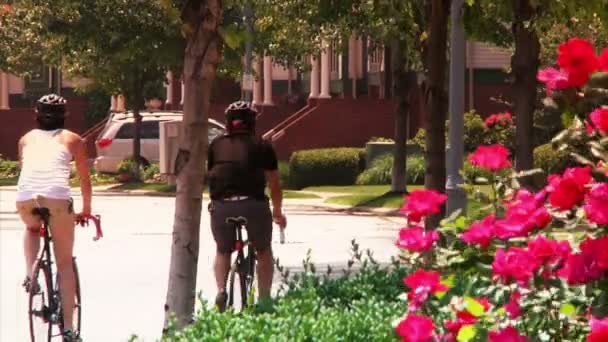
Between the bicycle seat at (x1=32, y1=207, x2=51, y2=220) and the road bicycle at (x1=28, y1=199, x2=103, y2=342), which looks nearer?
the bicycle seat at (x1=32, y1=207, x2=51, y2=220)

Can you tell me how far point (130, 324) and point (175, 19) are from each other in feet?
17.5

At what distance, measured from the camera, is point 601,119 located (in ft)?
18.9

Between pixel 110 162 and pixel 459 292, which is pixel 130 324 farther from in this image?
pixel 110 162

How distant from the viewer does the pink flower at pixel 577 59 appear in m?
5.84

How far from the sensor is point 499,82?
5247 centimetres

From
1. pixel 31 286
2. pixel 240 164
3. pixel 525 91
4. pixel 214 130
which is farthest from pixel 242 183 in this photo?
pixel 214 130

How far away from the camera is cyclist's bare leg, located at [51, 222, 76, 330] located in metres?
10.9

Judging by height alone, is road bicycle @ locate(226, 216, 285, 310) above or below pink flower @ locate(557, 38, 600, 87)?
below

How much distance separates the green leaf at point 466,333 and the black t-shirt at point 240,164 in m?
5.62

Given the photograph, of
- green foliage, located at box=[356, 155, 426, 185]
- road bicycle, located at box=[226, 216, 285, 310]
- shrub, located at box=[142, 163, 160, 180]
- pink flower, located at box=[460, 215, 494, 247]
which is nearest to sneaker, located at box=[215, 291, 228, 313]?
road bicycle, located at box=[226, 216, 285, 310]

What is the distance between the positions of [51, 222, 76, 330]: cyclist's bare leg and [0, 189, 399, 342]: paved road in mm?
1415

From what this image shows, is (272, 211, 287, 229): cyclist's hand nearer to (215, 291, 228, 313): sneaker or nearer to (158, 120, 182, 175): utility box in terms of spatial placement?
(215, 291, 228, 313): sneaker

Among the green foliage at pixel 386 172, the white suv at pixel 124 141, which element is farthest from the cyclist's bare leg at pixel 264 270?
the white suv at pixel 124 141

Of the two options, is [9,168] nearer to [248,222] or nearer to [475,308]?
[248,222]
